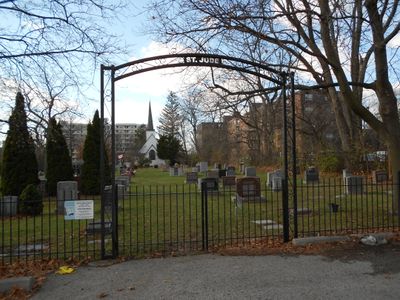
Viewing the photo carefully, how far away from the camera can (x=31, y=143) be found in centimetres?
2072

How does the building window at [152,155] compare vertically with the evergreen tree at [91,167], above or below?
above

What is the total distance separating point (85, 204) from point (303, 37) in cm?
876

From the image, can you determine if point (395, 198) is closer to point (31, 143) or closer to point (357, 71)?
point (357, 71)

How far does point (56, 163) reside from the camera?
23.5 metres

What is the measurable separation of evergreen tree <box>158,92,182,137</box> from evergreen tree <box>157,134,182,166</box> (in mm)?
3740

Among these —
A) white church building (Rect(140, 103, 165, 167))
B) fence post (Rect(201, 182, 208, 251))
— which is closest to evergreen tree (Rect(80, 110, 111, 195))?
fence post (Rect(201, 182, 208, 251))

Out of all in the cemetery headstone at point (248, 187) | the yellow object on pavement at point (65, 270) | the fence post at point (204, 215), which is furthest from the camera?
the cemetery headstone at point (248, 187)

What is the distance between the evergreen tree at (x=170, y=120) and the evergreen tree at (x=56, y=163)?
60.5 m

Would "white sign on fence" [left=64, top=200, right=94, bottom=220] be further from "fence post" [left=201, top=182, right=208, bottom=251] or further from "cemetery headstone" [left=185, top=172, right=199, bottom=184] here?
"cemetery headstone" [left=185, top=172, right=199, bottom=184]

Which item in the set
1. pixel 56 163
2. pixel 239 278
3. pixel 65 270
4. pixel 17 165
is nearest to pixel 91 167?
pixel 56 163

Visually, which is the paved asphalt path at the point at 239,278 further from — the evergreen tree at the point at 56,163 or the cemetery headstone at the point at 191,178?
the cemetery headstone at the point at 191,178

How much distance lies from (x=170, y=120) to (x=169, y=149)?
9510 millimetres

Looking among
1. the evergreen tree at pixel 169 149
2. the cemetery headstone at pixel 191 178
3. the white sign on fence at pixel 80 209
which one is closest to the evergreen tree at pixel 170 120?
the evergreen tree at pixel 169 149

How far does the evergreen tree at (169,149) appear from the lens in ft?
259
